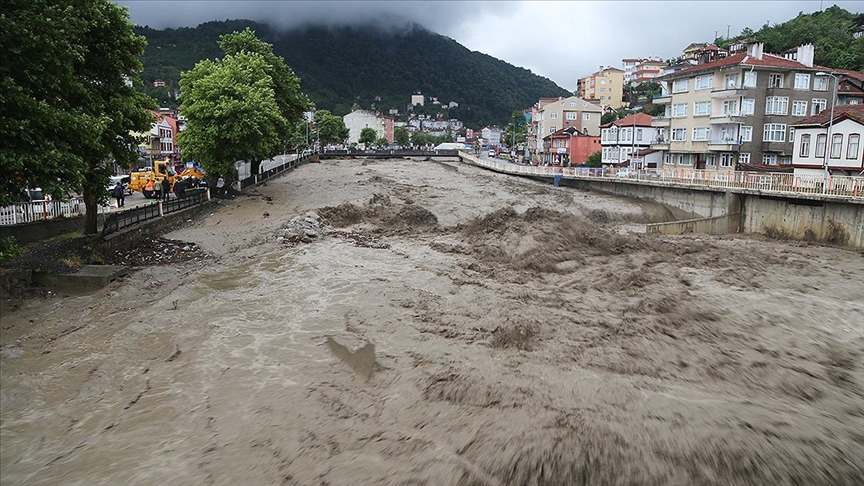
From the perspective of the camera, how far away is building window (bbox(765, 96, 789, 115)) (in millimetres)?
48906

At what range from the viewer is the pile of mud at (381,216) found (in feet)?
106

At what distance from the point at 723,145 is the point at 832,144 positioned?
13711 mm

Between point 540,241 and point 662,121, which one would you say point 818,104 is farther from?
point 540,241

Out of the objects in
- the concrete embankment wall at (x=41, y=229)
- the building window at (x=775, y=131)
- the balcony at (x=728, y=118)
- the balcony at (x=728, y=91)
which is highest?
the balcony at (x=728, y=91)

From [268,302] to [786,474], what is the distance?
45.0 ft

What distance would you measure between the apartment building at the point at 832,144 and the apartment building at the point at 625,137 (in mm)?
29121

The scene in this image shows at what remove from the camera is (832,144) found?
36.2 metres

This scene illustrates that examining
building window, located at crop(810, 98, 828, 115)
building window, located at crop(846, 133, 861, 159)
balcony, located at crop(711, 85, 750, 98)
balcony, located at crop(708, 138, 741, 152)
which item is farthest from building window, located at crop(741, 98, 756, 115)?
building window, located at crop(846, 133, 861, 159)

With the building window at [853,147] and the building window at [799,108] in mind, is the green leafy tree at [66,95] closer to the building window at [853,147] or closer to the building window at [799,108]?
the building window at [853,147]

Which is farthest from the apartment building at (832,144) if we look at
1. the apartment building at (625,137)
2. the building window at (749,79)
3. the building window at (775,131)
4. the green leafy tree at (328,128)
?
the green leafy tree at (328,128)

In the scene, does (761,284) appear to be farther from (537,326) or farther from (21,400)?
(21,400)

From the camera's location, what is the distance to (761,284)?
21.7 meters

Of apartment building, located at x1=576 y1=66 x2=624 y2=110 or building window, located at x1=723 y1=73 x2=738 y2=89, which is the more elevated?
apartment building, located at x1=576 y1=66 x2=624 y2=110

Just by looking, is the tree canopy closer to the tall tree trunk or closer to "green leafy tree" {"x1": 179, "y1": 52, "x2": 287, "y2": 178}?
"green leafy tree" {"x1": 179, "y1": 52, "x2": 287, "y2": 178}
